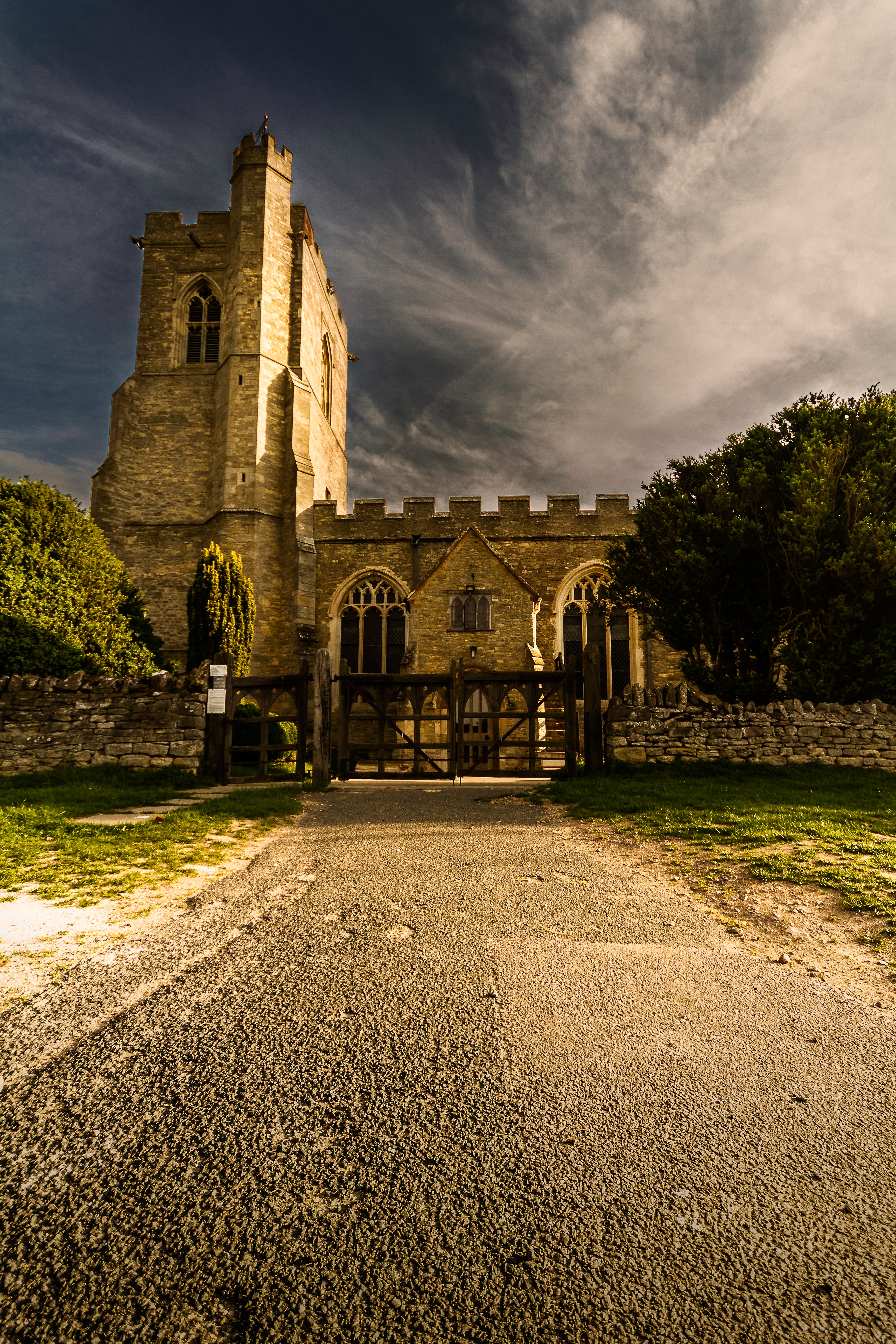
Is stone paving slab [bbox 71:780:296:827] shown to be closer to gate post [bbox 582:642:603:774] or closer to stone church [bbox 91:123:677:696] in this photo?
gate post [bbox 582:642:603:774]

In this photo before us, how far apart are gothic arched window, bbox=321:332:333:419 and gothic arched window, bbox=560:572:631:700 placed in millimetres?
14398

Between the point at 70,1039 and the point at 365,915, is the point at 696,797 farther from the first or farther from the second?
the point at 70,1039

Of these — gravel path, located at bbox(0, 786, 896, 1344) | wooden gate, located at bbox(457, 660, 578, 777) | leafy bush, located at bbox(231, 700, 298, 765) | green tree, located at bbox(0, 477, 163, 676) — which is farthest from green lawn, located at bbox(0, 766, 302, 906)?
wooden gate, located at bbox(457, 660, 578, 777)

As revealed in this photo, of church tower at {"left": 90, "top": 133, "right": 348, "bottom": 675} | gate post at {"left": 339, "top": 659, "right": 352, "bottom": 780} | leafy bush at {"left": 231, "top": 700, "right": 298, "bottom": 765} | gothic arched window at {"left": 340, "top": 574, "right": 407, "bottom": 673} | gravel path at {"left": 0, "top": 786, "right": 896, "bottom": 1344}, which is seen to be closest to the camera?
gravel path at {"left": 0, "top": 786, "right": 896, "bottom": 1344}

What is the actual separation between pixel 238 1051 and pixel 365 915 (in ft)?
5.10

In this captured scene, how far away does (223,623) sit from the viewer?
669 inches

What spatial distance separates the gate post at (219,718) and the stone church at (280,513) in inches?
394

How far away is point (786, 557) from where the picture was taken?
37.4ft

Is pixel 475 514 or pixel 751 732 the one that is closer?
pixel 751 732

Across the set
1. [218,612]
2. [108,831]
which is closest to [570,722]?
[108,831]

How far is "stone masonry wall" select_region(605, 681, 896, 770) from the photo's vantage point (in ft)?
34.2

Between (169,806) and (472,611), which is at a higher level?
(472,611)

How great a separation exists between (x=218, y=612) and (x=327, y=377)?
16023mm

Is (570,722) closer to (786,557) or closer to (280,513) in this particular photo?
(786,557)
